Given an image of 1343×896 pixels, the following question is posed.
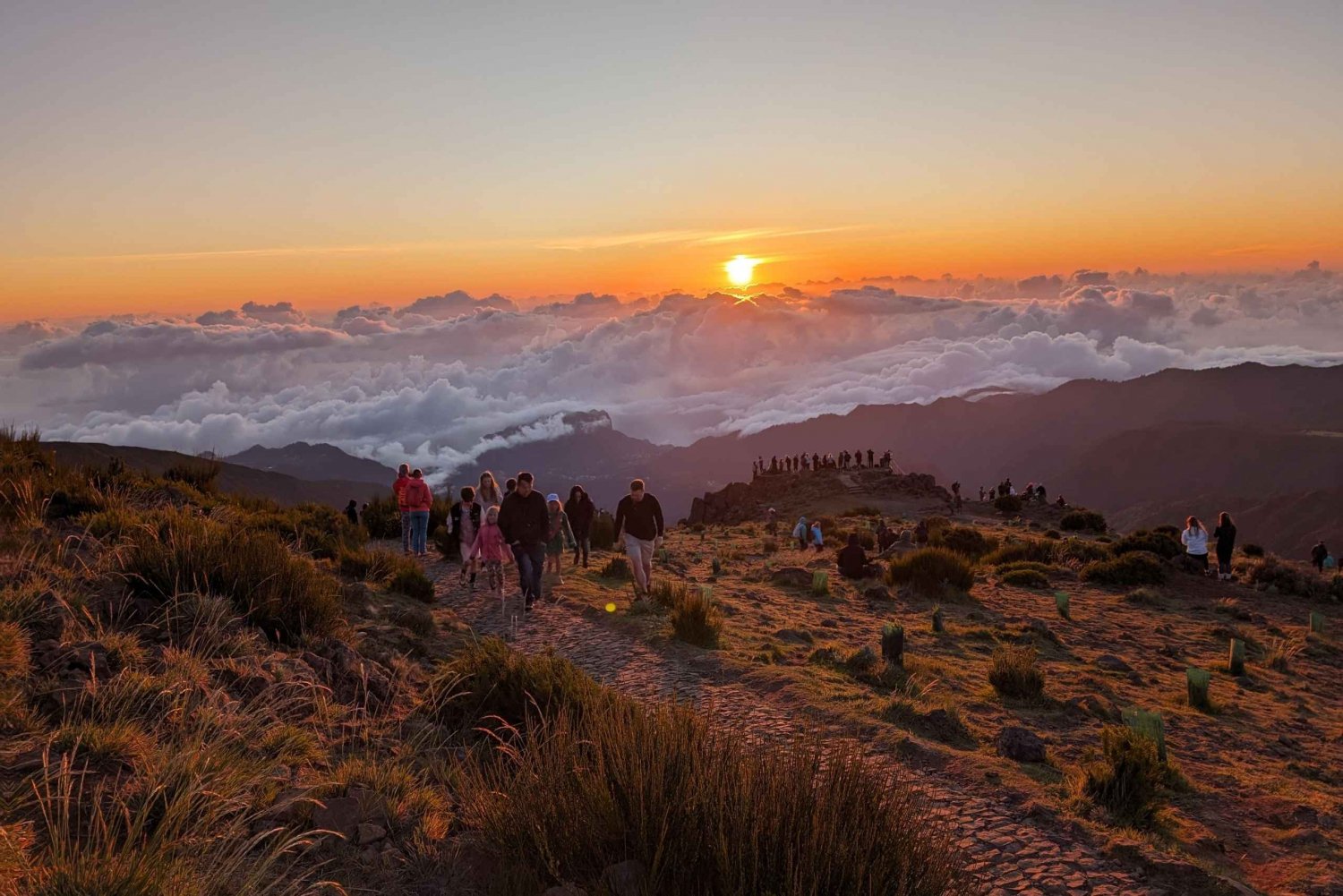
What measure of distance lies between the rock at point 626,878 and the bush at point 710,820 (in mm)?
58

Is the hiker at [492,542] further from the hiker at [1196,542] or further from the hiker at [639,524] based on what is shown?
the hiker at [1196,542]

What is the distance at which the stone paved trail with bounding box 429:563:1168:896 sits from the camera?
5324 mm

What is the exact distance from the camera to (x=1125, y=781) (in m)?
7.01

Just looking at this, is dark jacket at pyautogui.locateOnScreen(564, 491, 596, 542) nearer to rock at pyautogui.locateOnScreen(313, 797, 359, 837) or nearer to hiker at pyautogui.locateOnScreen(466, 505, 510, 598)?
hiker at pyautogui.locateOnScreen(466, 505, 510, 598)

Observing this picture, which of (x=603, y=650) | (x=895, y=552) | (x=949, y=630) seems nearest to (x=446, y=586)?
(x=603, y=650)

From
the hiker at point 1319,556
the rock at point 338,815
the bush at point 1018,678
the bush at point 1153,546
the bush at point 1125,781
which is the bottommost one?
the hiker at point 1319,556

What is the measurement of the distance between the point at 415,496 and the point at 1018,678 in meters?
12.2

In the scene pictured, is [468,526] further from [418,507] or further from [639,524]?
[639,524]

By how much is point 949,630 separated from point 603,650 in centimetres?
754

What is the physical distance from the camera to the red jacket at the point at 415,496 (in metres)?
17.7

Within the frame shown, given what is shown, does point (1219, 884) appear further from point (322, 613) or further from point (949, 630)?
point (949, 630)

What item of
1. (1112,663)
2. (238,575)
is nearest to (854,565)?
(1112,663)

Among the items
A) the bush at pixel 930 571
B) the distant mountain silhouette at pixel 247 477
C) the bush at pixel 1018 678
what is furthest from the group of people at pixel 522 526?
the distant mountain silhouette at pixel 247 477

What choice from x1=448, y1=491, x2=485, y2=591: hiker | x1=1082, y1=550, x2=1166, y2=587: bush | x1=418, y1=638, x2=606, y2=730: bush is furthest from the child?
x1=1082, y1=550, x2=1166, y2=587: bush
